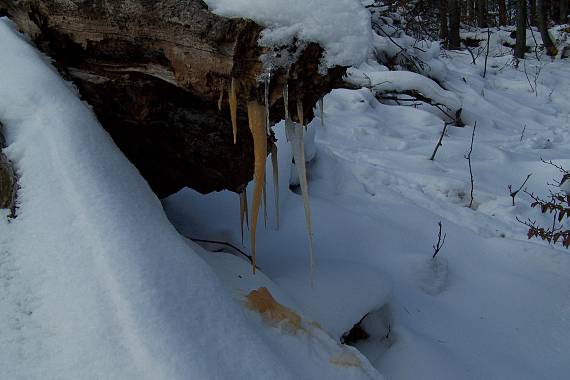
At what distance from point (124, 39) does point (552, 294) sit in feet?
7.96

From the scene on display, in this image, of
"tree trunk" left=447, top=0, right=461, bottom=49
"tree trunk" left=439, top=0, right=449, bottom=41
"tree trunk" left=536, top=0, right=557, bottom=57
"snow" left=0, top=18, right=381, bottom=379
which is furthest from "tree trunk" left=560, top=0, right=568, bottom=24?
"snow" left=0, top=18, right=381, bottom=379

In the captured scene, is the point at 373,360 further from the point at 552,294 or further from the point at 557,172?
the point at 557,172

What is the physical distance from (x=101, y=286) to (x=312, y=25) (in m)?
0.97

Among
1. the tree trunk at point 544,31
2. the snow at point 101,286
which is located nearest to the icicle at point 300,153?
the snow at point 101,286

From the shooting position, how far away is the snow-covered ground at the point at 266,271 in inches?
46.2

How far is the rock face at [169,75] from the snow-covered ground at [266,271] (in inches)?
4.3

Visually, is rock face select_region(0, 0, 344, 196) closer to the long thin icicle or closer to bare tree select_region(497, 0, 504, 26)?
A: the long thin icicle

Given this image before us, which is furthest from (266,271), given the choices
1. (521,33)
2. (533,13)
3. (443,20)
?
(533,13)

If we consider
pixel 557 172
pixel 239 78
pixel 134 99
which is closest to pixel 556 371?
pixel 239 78

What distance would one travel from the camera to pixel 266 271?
92.8 inches

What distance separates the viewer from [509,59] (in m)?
11.0

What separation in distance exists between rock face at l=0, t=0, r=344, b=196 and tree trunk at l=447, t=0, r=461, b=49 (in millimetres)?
11056

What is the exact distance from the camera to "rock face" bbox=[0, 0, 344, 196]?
1634mm

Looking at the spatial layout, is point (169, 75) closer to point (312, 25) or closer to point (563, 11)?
point (312, 25)
